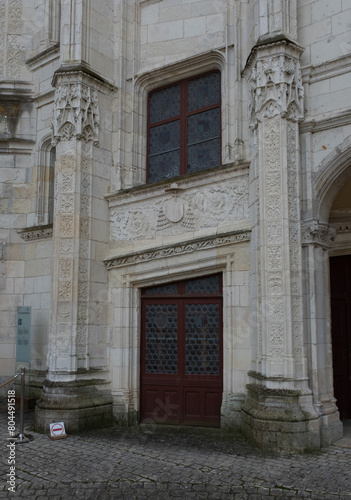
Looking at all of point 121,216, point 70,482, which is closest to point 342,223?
point 121,216

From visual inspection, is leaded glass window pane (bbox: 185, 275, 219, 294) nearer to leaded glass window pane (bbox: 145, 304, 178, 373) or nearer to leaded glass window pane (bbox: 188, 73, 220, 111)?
leaded glass window pane (bbox: 145, 304, 178, 373)

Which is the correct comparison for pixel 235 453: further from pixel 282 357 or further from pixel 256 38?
pixel 256 38

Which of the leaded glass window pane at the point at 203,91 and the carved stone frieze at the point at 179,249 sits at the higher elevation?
the leaded glass window pane at the point at 203,91

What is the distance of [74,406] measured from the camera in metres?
7.48

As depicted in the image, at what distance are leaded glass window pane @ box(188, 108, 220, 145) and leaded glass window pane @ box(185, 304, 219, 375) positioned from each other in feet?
9.27

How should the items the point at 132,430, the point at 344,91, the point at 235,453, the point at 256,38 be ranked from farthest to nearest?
the point at 132,430 < the point at 256,38 < the point at 344,91 < the point at 235,453

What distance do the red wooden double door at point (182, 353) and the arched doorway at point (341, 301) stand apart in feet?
7.05

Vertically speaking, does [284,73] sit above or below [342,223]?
above

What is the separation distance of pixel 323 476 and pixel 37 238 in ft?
22.9

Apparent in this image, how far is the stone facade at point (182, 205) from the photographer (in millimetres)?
6621

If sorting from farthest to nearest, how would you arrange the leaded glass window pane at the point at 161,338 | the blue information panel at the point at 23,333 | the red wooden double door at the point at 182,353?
1. the blue information panel at the point at 23,333
2. the leaded glass window pane at the point at 161,338
3. the red wooden double door at the point at 182,353

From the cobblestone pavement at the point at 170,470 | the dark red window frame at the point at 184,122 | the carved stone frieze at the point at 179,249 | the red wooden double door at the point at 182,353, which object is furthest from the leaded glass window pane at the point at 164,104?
the cobblestone pavement at the point at 170,470

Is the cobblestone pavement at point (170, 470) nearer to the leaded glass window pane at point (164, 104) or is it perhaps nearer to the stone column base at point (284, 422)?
the stone column base at point (284, 422)

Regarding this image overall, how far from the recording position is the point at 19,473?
5.52 m
